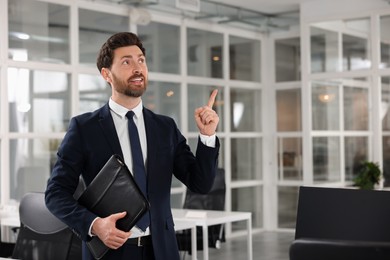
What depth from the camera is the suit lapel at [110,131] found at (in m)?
2.46

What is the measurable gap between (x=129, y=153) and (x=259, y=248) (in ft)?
20.1

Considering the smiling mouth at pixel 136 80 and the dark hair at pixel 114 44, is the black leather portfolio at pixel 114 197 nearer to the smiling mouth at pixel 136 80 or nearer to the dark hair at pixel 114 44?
the smiling mouth at pixel 136 80

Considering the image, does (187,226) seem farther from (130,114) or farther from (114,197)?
(114,197)

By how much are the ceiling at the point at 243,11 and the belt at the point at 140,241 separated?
543cm

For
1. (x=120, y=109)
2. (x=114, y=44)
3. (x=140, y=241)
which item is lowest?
(x=140, y=241)

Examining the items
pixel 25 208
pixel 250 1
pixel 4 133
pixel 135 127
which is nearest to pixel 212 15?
pixel 250 1

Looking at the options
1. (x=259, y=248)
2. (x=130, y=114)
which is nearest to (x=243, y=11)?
(x=259, y=248)

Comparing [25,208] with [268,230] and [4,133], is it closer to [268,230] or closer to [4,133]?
[4,133]

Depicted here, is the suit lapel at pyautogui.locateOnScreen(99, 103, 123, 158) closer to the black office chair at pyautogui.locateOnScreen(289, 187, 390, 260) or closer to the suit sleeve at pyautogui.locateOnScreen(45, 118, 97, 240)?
the suit sleeve at pyautogui.locateOnScreen(45, 118, 97, 240)

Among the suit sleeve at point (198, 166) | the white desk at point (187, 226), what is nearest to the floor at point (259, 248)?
the white desk at point (187, 226)

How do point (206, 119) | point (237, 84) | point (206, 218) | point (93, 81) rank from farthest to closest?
point (237, 84) < point (93, 81) < point (206, 218) < point (206, 119)

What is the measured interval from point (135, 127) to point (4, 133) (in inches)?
167

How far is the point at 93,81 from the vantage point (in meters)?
7.38

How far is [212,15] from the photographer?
338 inches
